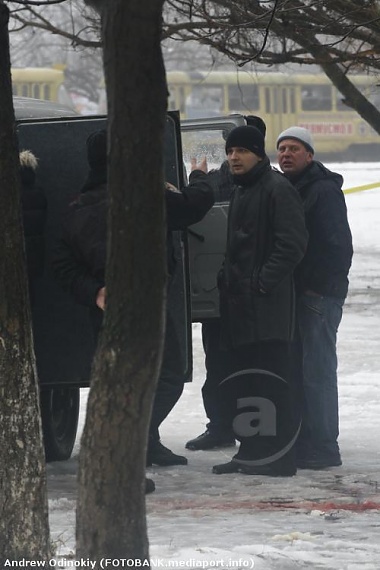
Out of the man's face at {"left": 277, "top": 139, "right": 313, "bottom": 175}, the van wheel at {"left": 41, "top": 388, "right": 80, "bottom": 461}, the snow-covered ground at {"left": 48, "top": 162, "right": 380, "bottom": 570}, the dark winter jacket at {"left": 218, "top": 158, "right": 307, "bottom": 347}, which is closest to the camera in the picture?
the snow-covered ground at {"left": 48, "top": 162, "right": 380, "bottom": 570}

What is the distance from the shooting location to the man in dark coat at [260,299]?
7.12 meters

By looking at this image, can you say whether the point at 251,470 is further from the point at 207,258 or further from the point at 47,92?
the point at 47,92

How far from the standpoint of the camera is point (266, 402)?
7320mm

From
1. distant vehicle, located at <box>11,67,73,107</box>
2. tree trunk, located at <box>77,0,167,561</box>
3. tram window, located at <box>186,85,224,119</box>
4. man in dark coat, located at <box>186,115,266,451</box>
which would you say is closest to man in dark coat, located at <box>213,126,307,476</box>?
man in dark coat, located at <box>186,115,266,451</box>

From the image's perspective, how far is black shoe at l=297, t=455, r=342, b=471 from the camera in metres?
7.50

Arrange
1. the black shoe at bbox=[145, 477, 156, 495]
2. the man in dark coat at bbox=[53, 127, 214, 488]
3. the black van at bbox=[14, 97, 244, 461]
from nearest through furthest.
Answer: the man in dark coat at bbox=[53, 127, 214, 488], the black shoe at bbox=[145, 477, 156, 495], the black van at bbox=[14, 97, 244, 461]

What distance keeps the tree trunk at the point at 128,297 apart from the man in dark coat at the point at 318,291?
10.6 feet

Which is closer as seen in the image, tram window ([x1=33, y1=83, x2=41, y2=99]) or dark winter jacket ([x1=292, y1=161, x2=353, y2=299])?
dark winter jacket ([x1=292, y1=161, x2=353, y2=299])

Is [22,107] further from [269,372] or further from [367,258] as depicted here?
[367,258]

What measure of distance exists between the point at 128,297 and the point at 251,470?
10.8 ft

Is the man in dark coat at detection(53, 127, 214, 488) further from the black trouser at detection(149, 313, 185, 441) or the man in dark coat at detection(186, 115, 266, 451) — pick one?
the man in dark coat at detection(186, 115, 266, 451)

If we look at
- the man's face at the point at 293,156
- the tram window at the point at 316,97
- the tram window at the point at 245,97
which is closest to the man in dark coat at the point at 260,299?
the man's face at the point at 293,156

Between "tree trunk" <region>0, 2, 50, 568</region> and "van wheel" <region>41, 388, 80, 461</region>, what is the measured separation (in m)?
2.59

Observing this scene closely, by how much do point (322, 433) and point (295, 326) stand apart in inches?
25.5
